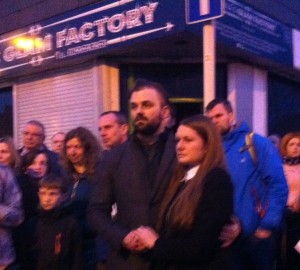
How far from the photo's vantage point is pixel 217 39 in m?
7.93

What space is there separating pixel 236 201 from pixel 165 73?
560 centimetres

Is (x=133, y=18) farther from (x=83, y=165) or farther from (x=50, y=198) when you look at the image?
(x=50, y=198)

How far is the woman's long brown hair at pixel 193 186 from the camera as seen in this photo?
262cm

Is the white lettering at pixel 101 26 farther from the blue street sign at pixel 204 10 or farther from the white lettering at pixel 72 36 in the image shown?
the blue street sign at pixel 204 10

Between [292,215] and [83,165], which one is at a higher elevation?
[83,165]

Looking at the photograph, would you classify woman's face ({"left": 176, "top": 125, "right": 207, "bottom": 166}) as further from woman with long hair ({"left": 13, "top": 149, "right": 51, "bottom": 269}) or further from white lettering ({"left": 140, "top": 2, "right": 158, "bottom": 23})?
white lettering ({"left": 140, "top": 2, "right": 158, "bottom": 23})

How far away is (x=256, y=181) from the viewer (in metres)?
4.17

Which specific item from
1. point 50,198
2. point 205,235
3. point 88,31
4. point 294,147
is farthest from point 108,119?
point 88,31

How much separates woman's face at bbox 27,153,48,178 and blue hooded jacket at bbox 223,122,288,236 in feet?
6.09

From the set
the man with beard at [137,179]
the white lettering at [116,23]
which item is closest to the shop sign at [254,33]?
the white lettering at [116,23]

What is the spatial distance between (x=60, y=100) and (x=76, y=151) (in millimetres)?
5612

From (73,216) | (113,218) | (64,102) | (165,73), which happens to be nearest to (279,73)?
(165,73)

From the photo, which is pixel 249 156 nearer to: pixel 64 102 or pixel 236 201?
pixel 236 201

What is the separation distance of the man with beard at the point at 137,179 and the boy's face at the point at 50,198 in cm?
133
